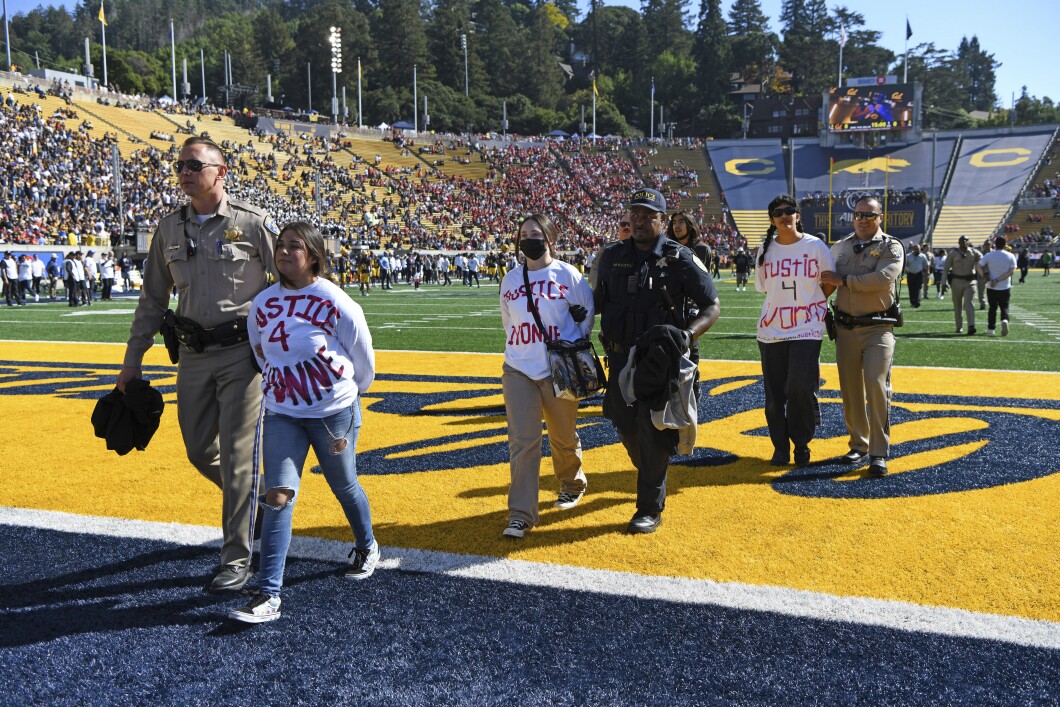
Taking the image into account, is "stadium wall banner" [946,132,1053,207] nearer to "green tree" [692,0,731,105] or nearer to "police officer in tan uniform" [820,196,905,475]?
"green tree" [692,0,731,105]

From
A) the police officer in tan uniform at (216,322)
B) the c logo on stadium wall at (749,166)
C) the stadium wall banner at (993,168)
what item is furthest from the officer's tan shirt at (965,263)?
the c logo on stadium wall at (749,166)

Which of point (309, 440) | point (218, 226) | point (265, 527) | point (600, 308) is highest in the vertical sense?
point (218, 226)

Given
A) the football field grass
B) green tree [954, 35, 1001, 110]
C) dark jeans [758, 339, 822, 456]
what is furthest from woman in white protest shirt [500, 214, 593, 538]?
green tree [954, 35, 1001, 110]

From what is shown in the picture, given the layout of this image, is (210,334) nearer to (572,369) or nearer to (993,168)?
(572,369)

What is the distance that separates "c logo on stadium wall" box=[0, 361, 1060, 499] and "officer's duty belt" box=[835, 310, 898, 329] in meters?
0.91

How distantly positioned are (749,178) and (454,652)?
6798cm

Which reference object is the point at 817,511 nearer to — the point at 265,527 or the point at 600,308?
the point at 600,308

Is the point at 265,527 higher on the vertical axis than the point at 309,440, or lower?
lower

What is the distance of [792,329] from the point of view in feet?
17.9

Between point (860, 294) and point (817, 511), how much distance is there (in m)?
1.57

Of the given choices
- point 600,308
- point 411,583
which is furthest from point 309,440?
point 600,308

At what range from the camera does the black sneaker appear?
161 inches

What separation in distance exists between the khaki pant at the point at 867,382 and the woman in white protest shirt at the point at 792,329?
0.62 feet

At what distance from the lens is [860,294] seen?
210 inches
